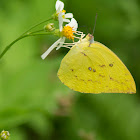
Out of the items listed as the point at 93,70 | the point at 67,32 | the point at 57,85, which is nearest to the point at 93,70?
the point at 93,70

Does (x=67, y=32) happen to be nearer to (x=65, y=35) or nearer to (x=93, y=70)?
(x=65, y=35)

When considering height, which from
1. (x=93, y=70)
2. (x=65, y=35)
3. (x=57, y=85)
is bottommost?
(x=57, y=85)

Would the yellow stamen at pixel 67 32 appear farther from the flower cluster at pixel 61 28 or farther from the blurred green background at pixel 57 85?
the blurred green background at pixel 57 85

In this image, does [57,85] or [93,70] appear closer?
[93,70]

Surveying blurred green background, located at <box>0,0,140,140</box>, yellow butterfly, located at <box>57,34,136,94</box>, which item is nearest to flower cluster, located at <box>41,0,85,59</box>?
yellow butterfly, located at <box>57,34,136,94</box>

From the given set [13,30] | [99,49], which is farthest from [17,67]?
[99,49]

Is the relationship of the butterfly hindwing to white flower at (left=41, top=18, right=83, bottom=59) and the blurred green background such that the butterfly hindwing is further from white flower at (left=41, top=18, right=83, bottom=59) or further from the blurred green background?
the blurred green background

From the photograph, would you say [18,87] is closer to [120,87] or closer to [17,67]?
[17,67]
